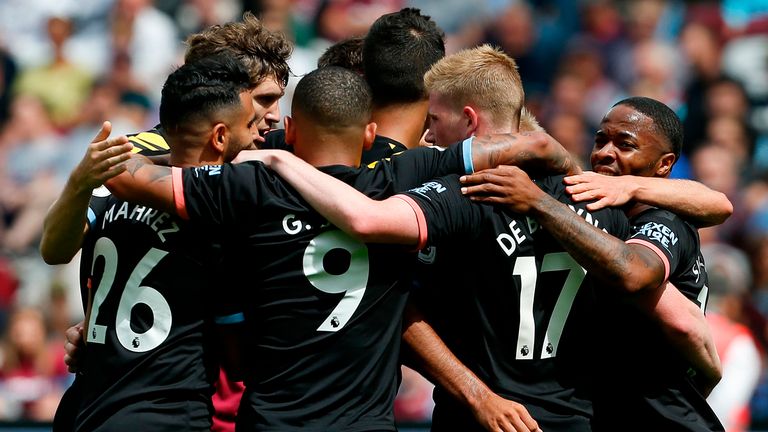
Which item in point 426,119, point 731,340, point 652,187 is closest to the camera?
point 652,187

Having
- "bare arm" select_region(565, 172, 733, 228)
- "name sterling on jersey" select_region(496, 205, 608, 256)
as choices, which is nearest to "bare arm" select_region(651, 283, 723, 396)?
"bare arm" select_region(565, 172, 733, 228)

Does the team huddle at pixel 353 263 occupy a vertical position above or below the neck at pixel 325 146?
below

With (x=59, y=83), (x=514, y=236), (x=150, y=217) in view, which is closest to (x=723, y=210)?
(x=514, y=236)

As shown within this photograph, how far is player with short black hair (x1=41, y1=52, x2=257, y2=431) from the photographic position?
3.70 metres

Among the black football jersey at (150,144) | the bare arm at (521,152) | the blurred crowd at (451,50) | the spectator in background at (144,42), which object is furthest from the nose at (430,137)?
the spectator in background at (144,42)

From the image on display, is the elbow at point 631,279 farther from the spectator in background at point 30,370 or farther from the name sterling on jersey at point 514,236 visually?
the spectator in background at point 30,370

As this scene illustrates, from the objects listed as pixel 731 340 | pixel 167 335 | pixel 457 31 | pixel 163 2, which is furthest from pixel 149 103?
pixel 167 335

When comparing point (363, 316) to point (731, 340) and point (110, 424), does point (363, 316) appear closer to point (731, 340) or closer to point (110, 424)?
point (110, 424)

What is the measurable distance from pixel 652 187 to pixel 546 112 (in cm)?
623

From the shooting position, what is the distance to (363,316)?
3.72 metres

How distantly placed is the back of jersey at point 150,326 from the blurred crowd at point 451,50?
5581 mm

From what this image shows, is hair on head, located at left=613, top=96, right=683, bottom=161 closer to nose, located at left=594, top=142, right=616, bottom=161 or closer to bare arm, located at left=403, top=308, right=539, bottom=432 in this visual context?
nose, located at left=594, top=142, right=616, bottom=161

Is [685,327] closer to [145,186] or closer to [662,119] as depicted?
[662,119]

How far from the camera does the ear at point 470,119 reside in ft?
13.4
